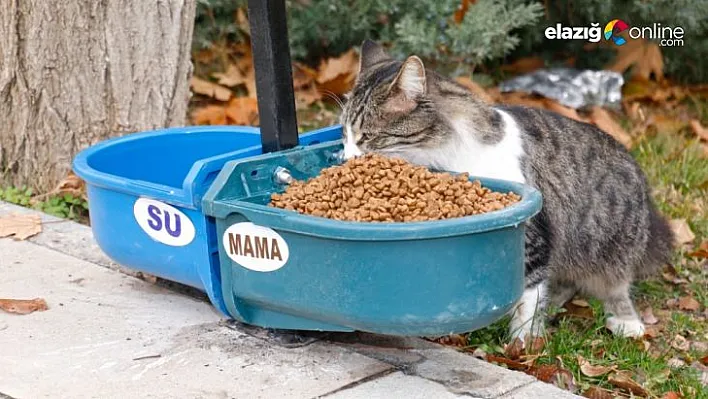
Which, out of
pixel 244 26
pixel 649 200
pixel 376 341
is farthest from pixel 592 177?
pixel 244 26

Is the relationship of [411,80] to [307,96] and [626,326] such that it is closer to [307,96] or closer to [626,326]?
[626,326]

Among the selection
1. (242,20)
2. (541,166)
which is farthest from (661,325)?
(242,20)

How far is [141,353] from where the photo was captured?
2.64 m

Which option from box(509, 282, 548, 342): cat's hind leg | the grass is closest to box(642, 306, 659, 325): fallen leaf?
the grass

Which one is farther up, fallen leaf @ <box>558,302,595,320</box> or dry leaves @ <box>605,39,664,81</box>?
dry leaves @ <box>605,39,664,81</box>

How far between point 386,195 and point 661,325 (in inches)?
54.8

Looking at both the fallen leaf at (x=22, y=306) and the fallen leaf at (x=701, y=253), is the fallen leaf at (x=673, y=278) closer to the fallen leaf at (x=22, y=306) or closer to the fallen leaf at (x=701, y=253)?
the fallen leaf at (x=701, y=253)

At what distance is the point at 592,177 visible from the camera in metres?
3.37

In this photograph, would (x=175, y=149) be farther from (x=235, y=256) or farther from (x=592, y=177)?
(x=592, y=177)

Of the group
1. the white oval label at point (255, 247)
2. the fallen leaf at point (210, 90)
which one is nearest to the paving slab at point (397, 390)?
the white oval label at point (255, 247)

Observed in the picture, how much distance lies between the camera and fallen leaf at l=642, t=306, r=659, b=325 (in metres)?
3.57

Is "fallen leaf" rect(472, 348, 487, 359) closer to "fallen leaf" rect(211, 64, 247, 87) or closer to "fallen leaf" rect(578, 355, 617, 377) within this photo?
"fallen leaf" rect(578, 355, 617, 377)

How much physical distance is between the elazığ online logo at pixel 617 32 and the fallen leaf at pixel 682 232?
5.55 feet

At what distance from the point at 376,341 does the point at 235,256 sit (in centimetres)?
46
